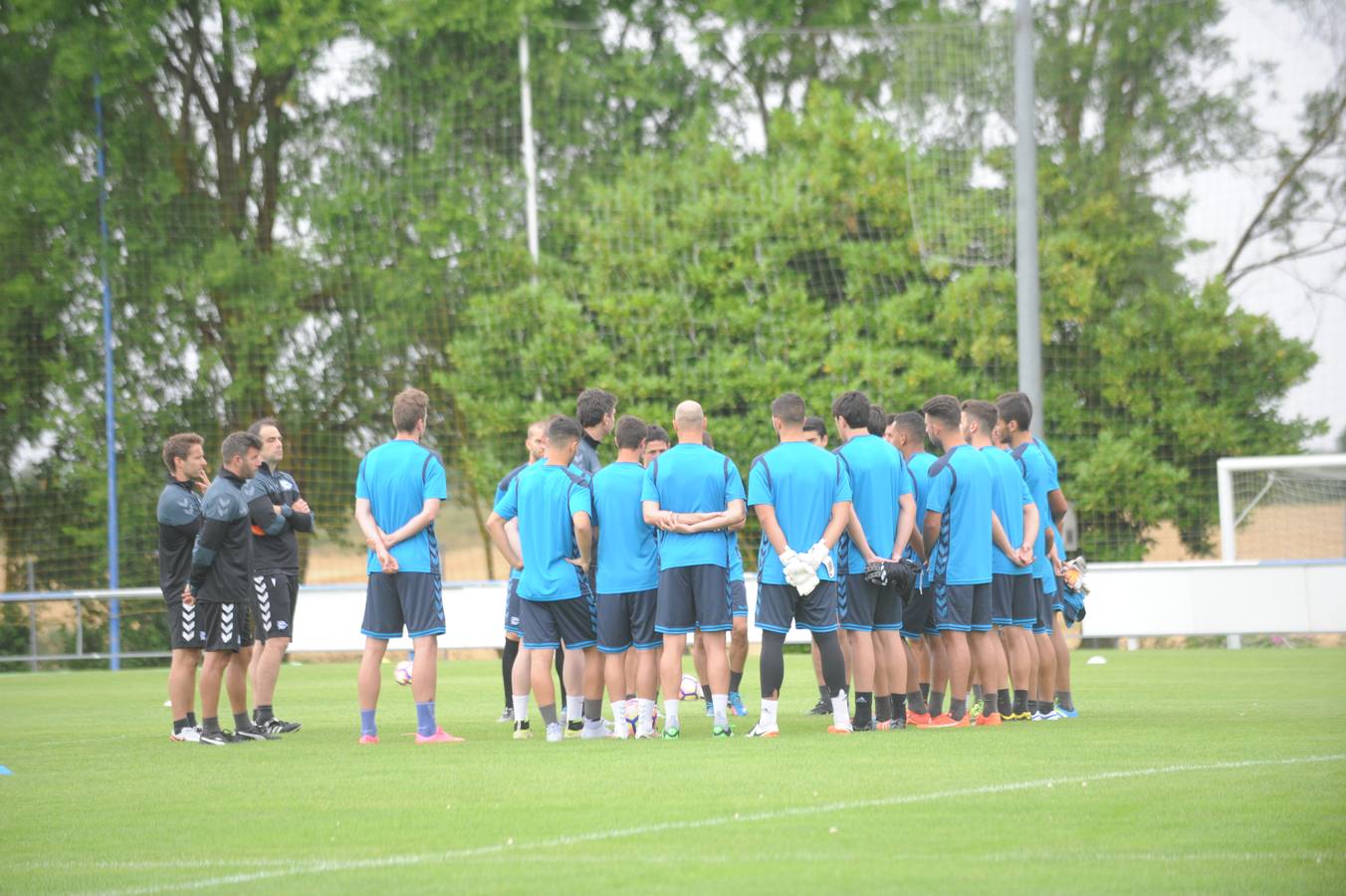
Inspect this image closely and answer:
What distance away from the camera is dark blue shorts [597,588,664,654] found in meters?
10.4

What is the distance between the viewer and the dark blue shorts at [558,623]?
10.4 metres

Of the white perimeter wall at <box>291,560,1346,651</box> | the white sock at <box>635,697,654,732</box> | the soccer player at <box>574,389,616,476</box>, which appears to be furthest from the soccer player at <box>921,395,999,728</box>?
the white perimeter wall at <box>291,560,1346,651</box>

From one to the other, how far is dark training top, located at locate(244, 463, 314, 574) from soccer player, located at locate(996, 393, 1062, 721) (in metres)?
4.60

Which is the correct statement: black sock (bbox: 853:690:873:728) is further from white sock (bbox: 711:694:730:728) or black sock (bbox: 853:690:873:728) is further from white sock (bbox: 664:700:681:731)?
white sock (bbox: 664:700:681:731)

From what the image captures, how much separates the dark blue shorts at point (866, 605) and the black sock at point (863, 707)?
1.27 ft

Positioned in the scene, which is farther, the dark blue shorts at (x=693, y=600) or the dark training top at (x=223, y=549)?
the dark training top at (x=223, y=549)

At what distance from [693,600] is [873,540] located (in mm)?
1195

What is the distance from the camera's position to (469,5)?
25891mm

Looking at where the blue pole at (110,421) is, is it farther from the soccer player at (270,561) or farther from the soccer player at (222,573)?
the soccer player at (222,573)

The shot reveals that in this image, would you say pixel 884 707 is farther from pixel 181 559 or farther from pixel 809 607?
pixel 181 559

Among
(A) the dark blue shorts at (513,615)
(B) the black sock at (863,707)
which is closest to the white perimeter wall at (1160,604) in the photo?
(A) the dark blue shorts at (513,615)

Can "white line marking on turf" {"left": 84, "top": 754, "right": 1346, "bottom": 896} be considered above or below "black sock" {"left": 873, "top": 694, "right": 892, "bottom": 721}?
below

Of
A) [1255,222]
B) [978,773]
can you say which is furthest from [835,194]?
[978,773]

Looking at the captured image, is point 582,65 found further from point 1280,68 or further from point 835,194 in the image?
point 1280,68
